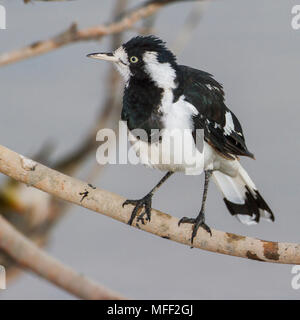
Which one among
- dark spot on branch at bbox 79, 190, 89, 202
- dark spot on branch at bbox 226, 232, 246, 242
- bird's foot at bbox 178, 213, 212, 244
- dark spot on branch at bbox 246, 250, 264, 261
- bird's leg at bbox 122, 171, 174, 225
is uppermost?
bird's leg at bbox 122, 171, 174, 225

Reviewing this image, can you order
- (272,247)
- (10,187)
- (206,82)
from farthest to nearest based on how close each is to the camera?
(10,187)
(206,82)
(272,247)

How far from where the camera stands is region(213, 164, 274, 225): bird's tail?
2211 millimetres

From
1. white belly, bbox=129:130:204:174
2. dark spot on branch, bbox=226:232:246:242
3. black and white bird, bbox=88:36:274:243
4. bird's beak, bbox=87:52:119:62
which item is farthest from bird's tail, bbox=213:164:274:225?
bird's beak, bbox=87:52:119:62

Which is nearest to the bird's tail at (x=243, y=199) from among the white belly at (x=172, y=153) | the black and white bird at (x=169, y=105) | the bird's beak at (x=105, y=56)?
the black and white bird at (x=169, y=105)

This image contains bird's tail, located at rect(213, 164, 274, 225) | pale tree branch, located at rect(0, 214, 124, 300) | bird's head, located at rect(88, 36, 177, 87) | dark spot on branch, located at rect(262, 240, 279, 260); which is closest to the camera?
dark spot on branch, located at rect(262, 240, 279, 260)

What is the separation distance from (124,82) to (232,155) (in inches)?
15.5

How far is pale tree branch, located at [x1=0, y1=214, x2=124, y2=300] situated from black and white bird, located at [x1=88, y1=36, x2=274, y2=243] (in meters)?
0.28

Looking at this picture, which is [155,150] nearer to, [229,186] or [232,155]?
[232,155]

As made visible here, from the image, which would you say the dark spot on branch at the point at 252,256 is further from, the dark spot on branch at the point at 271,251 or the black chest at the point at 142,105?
the black chest at the point at 142,105

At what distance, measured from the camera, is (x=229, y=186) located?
2.23 metres

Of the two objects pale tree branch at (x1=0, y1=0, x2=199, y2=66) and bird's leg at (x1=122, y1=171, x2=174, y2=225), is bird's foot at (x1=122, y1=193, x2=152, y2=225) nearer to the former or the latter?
bird's leg at (x1=122, y1=171, x2=174, y2=225)

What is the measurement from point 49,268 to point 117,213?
0.36 metres

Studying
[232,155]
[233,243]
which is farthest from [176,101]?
[233,243]

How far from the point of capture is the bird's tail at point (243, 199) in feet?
7.25
